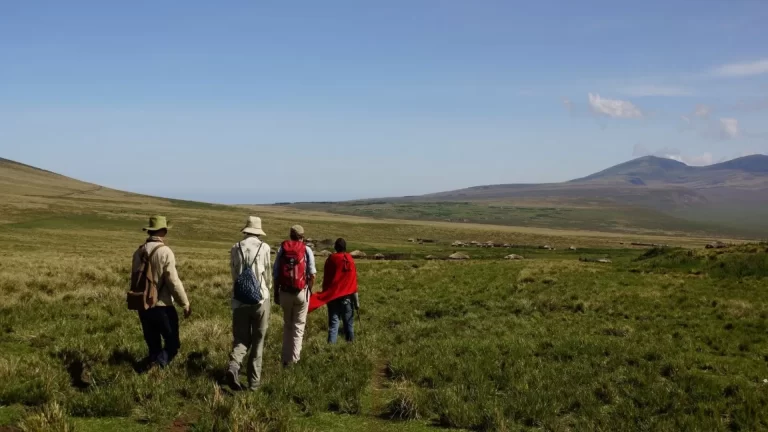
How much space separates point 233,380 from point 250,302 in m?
1.13

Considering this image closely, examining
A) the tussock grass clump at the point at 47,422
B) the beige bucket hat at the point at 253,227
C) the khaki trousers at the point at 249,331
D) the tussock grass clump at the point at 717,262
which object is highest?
the beige bucket hat at the point at 253,227

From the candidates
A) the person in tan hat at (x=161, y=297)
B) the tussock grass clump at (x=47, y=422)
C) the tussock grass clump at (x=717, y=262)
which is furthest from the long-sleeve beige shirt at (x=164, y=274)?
the tussock grass clump at (x=717, y=262)

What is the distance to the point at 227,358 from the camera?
368 inches

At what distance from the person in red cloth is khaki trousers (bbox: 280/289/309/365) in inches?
83.6

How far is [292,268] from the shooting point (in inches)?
372

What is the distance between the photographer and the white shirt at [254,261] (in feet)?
27.5

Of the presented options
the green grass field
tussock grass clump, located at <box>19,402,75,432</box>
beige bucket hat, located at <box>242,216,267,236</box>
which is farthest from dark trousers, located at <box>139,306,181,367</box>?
tussock grass clump, located at <box>19,402,75,432</box>

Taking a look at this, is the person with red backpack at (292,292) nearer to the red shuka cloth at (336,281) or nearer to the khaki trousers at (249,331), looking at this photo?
the khaki trousers at (249,331)

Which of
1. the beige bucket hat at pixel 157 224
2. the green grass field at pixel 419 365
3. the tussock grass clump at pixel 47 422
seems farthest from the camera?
the beige bucket hat at pixel 157 224

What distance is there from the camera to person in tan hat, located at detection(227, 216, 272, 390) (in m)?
8.23

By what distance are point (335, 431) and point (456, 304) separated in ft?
41.8

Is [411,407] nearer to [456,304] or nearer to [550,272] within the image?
[456,304]

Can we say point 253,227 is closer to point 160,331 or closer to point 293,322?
point 293,322

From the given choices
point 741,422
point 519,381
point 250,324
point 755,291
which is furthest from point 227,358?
point 755,291
